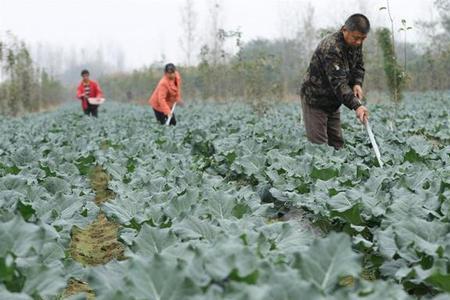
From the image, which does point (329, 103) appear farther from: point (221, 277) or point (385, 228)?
point (221, 277)

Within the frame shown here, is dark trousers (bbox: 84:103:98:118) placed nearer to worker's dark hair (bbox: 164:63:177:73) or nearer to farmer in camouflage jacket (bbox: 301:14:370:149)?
worker's dark hair (bbox: 164:63:177:73)

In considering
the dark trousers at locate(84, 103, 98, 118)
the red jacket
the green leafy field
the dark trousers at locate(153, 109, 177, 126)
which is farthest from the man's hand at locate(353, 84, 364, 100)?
the dark trousers at locate(84, 103, 98, 118)

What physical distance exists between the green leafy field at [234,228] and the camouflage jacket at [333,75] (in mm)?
573

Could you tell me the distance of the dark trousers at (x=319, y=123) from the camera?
21.3 feet

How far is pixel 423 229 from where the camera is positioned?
2.89 metres

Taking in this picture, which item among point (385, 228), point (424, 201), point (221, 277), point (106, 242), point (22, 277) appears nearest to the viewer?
point (221, 277)

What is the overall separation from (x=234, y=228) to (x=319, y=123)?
3.89 m

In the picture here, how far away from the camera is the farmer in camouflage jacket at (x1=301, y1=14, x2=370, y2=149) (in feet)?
18.0

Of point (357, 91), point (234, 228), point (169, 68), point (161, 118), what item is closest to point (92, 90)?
point (161, 118)

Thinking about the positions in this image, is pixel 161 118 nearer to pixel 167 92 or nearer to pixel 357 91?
pixel 167 92

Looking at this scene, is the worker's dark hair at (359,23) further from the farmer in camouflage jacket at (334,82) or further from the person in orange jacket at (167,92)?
the person in orange jacket at (167,92)

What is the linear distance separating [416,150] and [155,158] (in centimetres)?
284

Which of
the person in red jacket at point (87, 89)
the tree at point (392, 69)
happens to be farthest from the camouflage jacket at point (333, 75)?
the person in red jacket at point (87, 89)

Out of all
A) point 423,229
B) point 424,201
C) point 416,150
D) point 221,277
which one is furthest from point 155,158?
point 221,277
